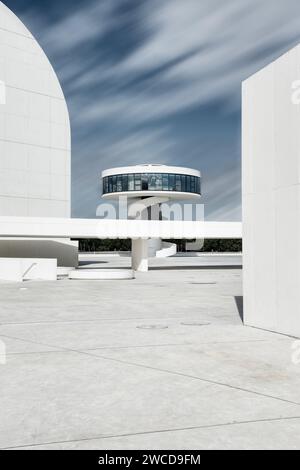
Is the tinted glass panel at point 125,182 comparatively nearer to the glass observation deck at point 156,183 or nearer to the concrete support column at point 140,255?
the glass observation deck at point 156,183

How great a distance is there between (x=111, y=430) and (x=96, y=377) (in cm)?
217

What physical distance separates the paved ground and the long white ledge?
78.6 feet

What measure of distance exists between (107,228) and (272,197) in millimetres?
27503

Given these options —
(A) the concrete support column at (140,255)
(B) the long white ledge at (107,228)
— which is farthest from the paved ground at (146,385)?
(A) the concrete support column at (140,255)

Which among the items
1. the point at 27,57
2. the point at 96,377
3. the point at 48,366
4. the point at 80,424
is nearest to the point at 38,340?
the point at 48,366

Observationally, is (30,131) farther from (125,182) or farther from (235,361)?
(125,182)

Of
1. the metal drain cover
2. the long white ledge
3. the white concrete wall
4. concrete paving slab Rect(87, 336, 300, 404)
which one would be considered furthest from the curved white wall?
concrete paving slab Rect(87, 336, 300, 404)

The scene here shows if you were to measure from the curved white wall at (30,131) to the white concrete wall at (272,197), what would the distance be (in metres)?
30.9

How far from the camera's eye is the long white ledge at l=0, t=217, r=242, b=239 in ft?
120

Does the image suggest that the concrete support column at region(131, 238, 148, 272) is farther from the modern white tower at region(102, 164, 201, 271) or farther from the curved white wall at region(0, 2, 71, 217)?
the modern white tower at region(102, 164, 201, 271)

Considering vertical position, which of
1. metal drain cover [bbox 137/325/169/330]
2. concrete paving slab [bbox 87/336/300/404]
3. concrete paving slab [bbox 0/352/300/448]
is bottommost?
metal drain cover [bbox 137/325/169/330]

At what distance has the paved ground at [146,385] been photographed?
491cm
